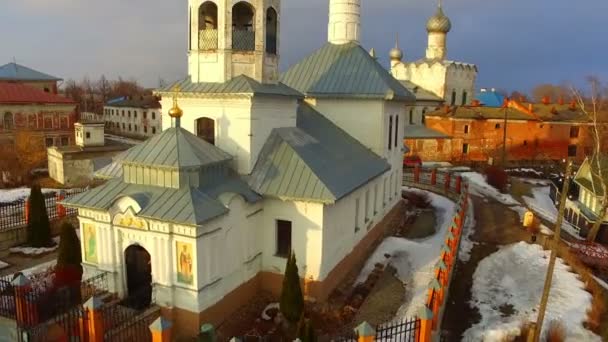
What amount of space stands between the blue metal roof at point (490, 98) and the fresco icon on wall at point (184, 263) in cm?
6773

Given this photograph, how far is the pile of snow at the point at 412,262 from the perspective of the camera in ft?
43.5

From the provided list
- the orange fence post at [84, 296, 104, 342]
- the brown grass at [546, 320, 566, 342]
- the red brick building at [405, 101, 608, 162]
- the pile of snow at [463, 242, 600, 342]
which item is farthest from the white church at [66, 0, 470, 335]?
the red brick building at [405, 101, 608, 162]

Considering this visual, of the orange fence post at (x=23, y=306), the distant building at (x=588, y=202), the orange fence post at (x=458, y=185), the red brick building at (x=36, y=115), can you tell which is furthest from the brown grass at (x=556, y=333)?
the red brick building at (x=36, y=115)

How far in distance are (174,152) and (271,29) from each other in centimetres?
497

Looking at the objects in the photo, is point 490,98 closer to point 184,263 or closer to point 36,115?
point 36,115

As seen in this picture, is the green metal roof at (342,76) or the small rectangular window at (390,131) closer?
the green metal roof at (342,76)

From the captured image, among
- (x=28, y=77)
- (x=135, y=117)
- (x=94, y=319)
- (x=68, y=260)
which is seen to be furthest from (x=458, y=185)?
(x=135, y=117)

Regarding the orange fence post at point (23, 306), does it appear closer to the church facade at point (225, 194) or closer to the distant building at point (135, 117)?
the church facade at point (225, 194)

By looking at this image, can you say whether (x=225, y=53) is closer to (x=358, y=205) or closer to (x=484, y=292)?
(x=358, y=205)

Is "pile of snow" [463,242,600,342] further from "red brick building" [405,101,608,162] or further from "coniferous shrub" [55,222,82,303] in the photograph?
"red brick building" [405,101,608,162]

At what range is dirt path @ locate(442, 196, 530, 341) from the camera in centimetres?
1241

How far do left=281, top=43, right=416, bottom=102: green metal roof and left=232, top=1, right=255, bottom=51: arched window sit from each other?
5.22 metres

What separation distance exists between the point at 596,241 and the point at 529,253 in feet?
23.8

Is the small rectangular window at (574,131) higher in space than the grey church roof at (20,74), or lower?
lower
